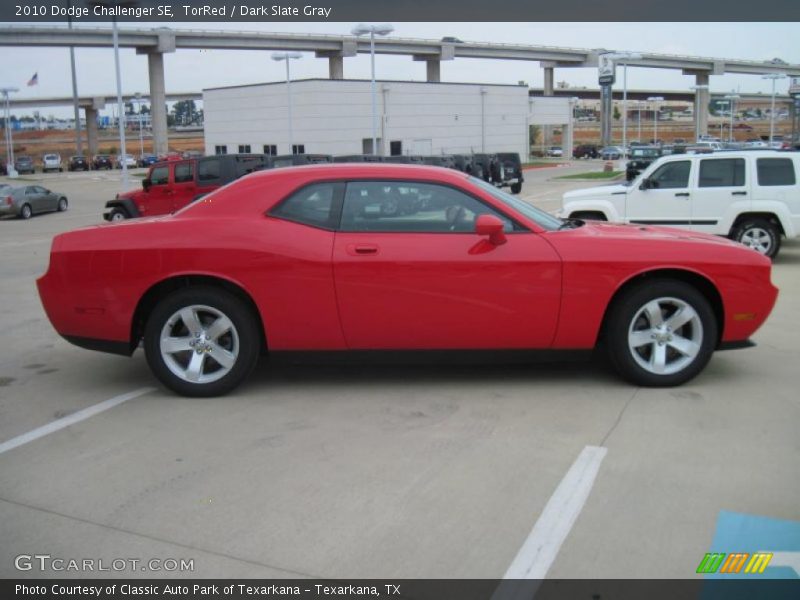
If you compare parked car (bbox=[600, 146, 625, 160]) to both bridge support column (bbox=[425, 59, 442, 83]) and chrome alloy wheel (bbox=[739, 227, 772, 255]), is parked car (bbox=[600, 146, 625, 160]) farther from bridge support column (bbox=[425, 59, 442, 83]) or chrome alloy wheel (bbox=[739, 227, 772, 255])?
chrome alloy wheel (bbox=[739, 227, 772, 255])

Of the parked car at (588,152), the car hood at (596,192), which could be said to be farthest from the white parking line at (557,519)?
the parked car at (588,152)

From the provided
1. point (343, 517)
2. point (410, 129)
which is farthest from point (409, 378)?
point (410, 129)

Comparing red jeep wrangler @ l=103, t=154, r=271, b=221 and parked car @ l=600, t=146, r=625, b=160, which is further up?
parked car @ l=600, t=146, r=625, b=160

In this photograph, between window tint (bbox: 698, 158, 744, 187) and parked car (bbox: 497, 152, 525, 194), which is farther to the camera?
parked car (bbox: 497, 152, 525, 194)

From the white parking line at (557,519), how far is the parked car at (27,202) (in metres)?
26.4

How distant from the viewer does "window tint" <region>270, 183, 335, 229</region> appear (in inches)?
226

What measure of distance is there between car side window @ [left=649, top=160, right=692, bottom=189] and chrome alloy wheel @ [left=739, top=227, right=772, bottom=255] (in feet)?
3.82

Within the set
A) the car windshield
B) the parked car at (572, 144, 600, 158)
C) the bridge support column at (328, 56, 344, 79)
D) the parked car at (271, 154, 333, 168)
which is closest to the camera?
the car windshield

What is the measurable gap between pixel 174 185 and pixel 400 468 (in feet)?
56.4

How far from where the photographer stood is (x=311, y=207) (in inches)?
228

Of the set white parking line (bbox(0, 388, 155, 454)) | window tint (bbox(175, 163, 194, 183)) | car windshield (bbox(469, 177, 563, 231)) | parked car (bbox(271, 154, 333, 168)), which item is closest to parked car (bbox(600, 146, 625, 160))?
parked car (bbox(271, 154, 333, 168))

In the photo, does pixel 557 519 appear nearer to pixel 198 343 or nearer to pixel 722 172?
pixel 198 343

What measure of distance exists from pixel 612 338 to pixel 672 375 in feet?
1.76

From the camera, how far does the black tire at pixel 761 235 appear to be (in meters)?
12.1
